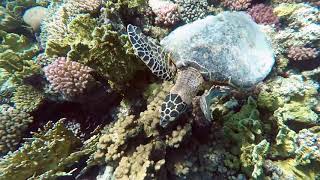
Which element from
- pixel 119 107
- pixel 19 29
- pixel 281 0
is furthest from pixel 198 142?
pixel 19 29

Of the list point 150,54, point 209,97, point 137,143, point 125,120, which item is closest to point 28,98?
point 125,120

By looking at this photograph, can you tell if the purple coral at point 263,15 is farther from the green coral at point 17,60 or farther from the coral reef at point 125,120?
the green coral at point 17,60

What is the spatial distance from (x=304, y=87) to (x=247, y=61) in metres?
1.19

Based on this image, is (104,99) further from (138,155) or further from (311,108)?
(311,108)

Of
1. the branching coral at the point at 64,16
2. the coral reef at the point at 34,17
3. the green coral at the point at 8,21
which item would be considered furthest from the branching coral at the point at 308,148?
the green coral at the point at 8,21

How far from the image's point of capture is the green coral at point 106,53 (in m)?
2.68

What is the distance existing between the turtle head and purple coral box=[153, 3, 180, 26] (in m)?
1.84

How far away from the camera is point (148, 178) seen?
250 cm

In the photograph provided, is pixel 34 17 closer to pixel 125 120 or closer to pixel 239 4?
pixel 125 120

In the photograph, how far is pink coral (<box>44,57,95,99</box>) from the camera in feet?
9.55

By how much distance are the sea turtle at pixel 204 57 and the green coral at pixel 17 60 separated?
5.23 ft

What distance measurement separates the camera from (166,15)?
4.07m

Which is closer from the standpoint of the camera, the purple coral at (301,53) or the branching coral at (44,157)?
the branching coral at (44,157)

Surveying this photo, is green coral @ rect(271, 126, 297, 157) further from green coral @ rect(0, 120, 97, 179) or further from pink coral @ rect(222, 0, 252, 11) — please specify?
pink coral @ rect(222, 0, 252, 11)
